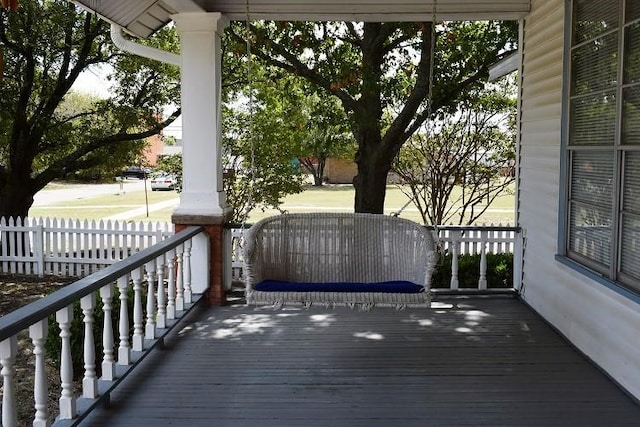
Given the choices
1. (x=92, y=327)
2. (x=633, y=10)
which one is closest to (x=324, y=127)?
(x=633, y=10)

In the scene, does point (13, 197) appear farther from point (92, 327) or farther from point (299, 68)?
point (92, 327)

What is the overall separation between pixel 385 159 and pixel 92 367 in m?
5.42

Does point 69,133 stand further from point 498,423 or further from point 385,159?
point 498,423

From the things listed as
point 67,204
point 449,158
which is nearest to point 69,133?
point 449,158

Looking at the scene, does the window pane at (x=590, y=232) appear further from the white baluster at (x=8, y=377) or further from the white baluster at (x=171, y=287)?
the white baluster at (x=8, y=377)

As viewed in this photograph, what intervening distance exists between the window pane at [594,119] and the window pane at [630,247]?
51 cm

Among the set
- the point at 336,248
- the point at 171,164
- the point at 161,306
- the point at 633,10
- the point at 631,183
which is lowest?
the point at 161,306

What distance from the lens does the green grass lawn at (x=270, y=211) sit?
16328mm

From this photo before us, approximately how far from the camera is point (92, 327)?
2949 millimetres

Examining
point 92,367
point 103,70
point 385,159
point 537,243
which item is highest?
point 103,70

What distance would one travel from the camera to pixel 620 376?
336cm

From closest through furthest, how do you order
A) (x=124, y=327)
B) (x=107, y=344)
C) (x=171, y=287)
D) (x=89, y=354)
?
1. (x=89, y=354)
2. (x=107, y=344)
3. (x=124, y=327)
4. (x=171, y=287)

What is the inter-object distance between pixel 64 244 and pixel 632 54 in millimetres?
8599

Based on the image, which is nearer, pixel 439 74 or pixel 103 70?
pixel 439 74
